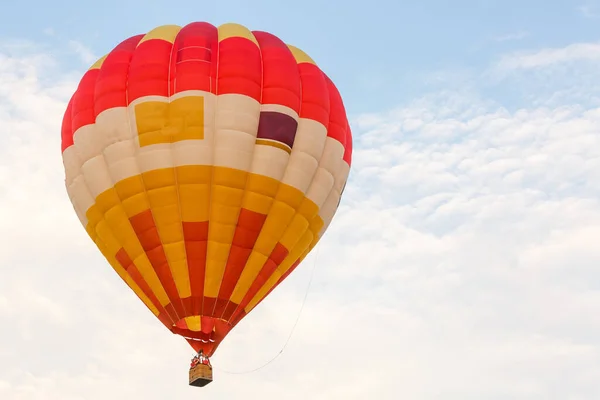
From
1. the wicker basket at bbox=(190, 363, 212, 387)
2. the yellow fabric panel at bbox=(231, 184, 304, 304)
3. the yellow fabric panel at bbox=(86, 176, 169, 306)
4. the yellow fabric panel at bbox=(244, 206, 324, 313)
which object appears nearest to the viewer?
the wicker basket at bbox=(190, 363, 212, 387)

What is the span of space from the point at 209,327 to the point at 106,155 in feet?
12.7

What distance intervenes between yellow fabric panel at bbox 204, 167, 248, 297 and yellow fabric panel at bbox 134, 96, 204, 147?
941 millimetres

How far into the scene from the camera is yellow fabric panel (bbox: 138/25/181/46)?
72.7 ft

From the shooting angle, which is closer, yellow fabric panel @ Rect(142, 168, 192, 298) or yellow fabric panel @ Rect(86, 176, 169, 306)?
yellow fabric panel @ Rect(142, 168, 192, 298)

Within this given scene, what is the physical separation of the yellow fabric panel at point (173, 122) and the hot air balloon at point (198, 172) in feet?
0.06

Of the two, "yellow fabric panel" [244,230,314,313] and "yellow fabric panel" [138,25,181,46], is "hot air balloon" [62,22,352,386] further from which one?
"yellow fabric panel" [138,25,181,46]

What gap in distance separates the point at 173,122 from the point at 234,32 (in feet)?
8.61

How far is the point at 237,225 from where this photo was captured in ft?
69.3

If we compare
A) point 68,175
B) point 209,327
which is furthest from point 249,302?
point 68,175

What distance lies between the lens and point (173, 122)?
2092 centimetres

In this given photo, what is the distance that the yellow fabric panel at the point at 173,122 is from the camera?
2088 cm

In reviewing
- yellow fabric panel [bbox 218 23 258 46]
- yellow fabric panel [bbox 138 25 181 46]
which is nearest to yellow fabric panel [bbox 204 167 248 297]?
yellow fabric panel [bbox 218 23 258 46]

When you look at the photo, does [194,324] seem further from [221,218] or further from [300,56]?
[300,56]

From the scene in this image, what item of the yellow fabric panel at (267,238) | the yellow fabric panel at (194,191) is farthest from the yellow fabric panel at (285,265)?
the yellow fabric panel at (194,191)
